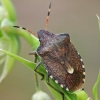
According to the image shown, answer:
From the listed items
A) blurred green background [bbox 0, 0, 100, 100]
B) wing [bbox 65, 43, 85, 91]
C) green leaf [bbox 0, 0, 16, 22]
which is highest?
green leaf [bbox 0, 0, 16, 22]

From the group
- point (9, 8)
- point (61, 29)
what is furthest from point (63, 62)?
point (61, 29)

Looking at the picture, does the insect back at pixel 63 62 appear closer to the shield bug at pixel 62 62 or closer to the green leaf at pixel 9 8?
the shield bug at pixel 62 62

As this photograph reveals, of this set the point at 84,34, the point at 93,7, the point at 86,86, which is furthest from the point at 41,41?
the point at 93,7

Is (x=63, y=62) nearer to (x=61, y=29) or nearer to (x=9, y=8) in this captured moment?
(x=9, y=8)

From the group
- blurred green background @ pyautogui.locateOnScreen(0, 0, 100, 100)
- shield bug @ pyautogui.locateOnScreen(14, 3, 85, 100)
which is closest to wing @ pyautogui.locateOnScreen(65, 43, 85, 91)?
shield bug @ pyautogui.locateOnScreen(14, 3, 85, 100)

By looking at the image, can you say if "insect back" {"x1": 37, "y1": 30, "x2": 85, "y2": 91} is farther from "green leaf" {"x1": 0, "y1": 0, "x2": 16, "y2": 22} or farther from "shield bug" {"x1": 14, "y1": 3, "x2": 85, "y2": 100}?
"green leaf" {"x1": 0, "y1": 0, "x2": 16, "y2": 22}

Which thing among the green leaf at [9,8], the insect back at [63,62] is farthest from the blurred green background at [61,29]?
the green leaf at [9,8]

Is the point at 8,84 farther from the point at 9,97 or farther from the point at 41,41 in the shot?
the point at 41,41

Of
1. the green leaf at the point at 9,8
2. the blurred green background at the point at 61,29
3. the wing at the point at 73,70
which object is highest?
the green leaf at the point at 9,8
